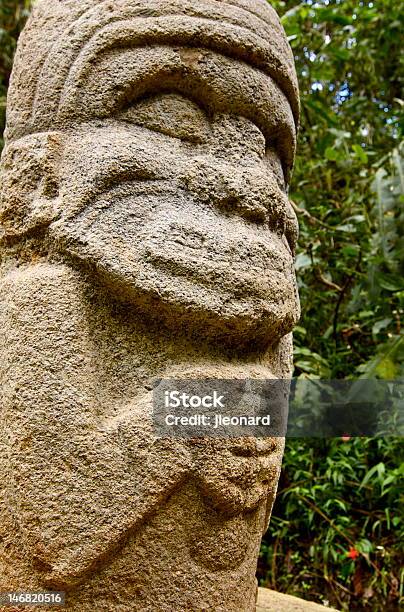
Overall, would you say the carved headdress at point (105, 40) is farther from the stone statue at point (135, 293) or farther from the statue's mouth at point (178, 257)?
the statue's mouth at point (178, 257)

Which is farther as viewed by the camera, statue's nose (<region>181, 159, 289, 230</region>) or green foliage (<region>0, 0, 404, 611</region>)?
green foliage (<region>0, 0, 404, 611</region>)

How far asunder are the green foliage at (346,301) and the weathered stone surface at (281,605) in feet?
2.26

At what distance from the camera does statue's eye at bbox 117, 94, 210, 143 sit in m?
1.33

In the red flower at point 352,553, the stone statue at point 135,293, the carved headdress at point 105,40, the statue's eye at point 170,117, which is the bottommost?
the red flower at point 352,553

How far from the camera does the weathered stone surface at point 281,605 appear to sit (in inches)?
69.1

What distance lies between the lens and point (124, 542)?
114cm

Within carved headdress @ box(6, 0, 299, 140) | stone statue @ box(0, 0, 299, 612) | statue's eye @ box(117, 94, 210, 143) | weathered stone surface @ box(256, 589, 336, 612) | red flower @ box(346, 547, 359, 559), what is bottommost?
weathered stone surface @ box(256, 589, 336, 612)

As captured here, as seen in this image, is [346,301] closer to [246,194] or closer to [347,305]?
[347,305]

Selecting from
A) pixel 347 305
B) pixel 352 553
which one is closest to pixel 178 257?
pixel 352 553

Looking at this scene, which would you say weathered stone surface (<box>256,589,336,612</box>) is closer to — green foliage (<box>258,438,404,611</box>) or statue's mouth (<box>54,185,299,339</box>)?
green foliage (<box>258,438,404,611</box>)

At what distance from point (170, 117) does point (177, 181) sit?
6.3 inches

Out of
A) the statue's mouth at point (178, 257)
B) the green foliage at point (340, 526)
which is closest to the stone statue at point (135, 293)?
the statue's mouth at point (178, 257)

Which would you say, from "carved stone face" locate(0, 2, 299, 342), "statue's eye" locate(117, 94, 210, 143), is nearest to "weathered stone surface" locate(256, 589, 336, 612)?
"carved stone face" locate(0, 2, 299, 342)

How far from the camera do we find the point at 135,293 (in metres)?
1.19
